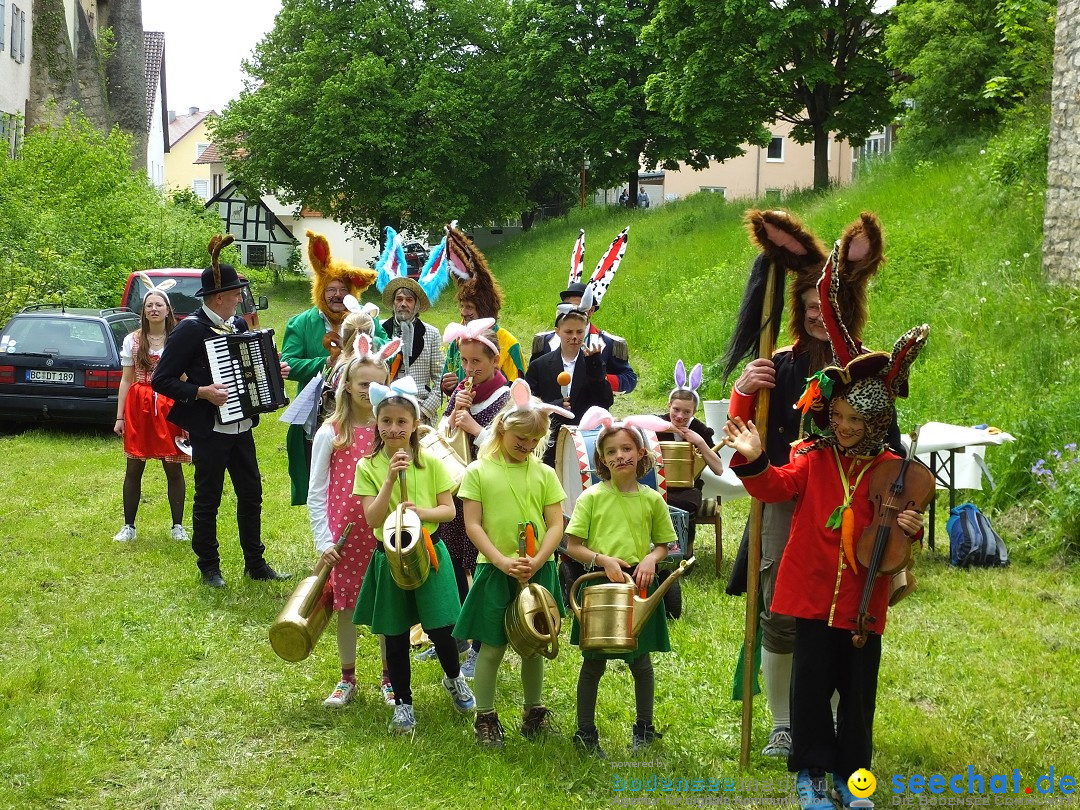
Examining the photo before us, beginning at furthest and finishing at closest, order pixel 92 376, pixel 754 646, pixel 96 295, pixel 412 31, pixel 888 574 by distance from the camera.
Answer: pixel 412 31
pixel 96 295
pixel 92 376
pixel 754 646
pixel 888 574

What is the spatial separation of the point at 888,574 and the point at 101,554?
6356 mm

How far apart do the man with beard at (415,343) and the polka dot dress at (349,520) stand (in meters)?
1.49

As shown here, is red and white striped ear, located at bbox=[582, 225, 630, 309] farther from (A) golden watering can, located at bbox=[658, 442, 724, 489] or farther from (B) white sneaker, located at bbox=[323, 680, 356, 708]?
(B) white sneaker, located at bbox=[323, 680, 356, 708]

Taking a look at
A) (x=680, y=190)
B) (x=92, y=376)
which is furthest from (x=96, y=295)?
(x=680, y=190)

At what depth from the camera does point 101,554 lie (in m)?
8.67

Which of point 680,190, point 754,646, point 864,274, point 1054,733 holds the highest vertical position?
point 680,190

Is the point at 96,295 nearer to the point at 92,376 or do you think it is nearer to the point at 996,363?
the point at 92,376

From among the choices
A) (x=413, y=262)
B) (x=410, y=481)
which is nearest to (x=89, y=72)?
(x=413, y=262)

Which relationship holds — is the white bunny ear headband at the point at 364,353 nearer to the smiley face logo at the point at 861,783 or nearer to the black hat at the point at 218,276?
the black hat at the point at 218,276

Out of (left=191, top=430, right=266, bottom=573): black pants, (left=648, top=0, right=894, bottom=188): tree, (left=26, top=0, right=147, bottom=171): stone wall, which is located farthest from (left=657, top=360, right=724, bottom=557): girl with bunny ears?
(left=26, top=0, right=147, bottom=171): stone wall

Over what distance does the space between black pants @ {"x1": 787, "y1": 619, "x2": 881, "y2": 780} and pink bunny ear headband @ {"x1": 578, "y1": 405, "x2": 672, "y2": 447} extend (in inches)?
45.1

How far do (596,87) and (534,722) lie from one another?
118ft

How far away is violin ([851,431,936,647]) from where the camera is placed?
416 cm

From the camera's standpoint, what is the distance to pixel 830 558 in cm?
432
